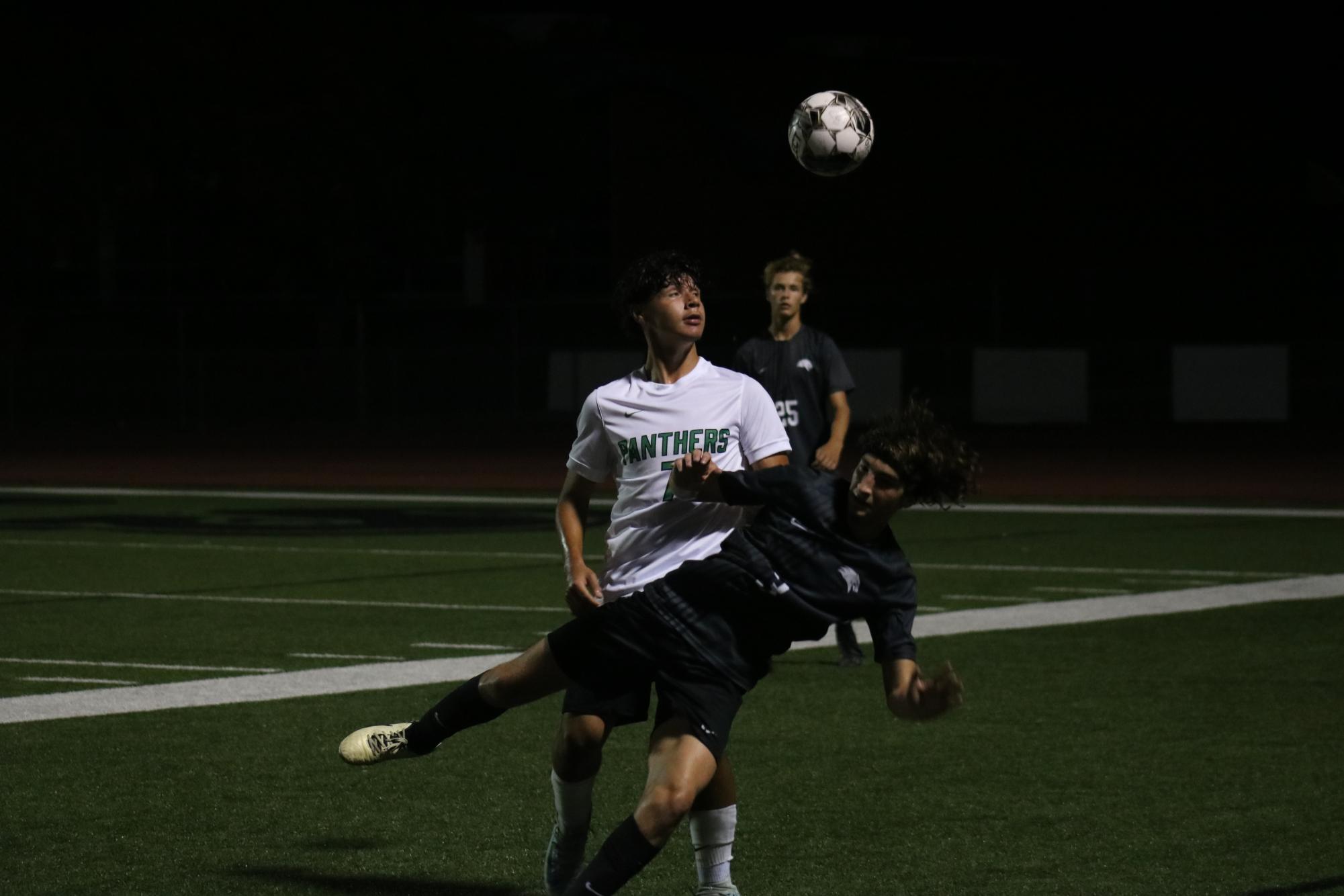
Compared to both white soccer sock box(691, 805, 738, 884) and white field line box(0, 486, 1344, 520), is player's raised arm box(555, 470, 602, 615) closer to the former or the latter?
white soccer sock box(691, 805, 738, 884)

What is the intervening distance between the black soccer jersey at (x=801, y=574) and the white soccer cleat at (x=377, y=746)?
41.4 inches

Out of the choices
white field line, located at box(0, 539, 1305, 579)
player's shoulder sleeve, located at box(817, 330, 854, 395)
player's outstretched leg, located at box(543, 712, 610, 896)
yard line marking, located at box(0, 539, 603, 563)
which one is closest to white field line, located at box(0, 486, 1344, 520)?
white field line, located at box(0, 539, 1305, 579)

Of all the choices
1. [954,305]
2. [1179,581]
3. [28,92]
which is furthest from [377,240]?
[1179,581]

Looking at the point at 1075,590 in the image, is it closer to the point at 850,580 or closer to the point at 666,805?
the point at 850,580

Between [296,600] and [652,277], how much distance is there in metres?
8.01

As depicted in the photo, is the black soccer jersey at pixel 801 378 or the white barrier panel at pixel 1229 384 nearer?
the black soccer jersey at pixel 801 378

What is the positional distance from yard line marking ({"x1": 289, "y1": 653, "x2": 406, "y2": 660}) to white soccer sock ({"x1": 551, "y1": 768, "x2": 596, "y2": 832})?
5.12m

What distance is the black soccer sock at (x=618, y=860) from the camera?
16.0 feet

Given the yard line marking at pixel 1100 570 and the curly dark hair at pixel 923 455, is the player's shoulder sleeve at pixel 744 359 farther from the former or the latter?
the curly dark hair at pixel 923 455

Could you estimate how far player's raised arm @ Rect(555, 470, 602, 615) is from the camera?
539cm

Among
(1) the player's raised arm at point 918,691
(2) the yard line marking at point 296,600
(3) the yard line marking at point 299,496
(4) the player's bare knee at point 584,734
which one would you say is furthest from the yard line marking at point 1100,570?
(1) the player's raised arm at point 918,691

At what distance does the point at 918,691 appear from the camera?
190 inches

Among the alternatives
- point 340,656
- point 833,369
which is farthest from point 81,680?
→ point 833,369

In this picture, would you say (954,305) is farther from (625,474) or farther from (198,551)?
(625,474)
